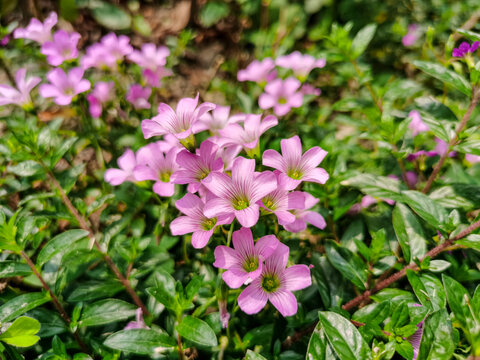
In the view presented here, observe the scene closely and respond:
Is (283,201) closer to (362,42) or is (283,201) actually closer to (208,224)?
(208,224)

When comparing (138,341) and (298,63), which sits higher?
(298,63)

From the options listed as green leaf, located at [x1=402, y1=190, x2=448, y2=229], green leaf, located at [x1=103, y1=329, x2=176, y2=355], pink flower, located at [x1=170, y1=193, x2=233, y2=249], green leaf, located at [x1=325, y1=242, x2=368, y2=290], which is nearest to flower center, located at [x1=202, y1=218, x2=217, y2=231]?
pink flower, located at [x1=170, y1=193, x2=233, y2=249]

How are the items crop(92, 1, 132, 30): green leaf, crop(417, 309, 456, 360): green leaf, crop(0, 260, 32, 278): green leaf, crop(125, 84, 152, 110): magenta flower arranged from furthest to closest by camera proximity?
crop(92, 1, 132, 30): green leaf
crop(125, 84, 152, 110): magenta flower
crop(0, 260, 32, 278): green leaf
crop(417, 309, 456, 360): green leaf

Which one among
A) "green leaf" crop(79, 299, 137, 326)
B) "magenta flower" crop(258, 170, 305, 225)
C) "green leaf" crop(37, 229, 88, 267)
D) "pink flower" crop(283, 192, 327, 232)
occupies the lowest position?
"green leaf" crop(79, 299, 137, 326)

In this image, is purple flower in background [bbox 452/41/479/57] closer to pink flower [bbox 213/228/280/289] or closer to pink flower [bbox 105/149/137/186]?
pink flower [bbox 213/228/280/289]

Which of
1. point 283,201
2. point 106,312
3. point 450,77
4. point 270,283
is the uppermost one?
point 450,77

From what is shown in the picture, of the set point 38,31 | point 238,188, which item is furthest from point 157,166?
point 38,31

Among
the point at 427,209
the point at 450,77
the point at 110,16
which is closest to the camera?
the point at 427,209
